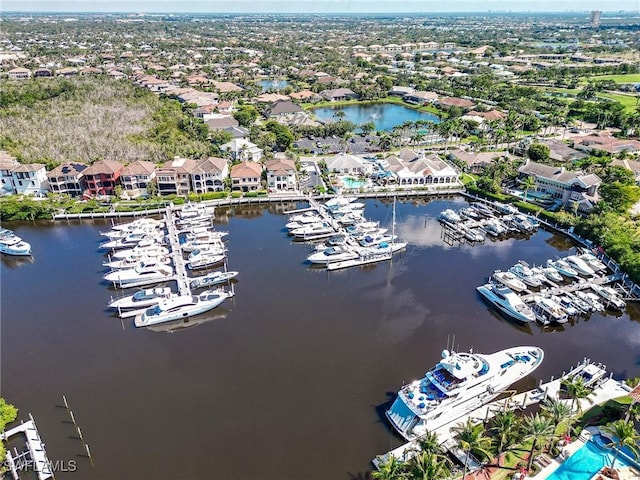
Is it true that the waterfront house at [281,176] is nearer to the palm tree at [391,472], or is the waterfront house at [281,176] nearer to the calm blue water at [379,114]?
the calm blue water at [379,114]

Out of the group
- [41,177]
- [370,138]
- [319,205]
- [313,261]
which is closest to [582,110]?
[370,138]

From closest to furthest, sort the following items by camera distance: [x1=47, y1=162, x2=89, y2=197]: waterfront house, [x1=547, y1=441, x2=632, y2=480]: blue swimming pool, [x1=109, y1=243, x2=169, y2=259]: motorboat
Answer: [x1=547, y1=441, x2=632, y2=480]: blue swimming pool
[x1=109, y1=243, x2=169, y2=259]: motorboat
[x1=47, y1=162, x2=89, y2=197]: waterfront house

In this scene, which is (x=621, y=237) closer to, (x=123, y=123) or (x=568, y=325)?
(x=568, y=325)

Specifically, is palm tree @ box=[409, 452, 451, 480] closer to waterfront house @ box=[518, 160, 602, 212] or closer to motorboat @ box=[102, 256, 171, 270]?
motorboat @ box=[102, 256, 171, 270]

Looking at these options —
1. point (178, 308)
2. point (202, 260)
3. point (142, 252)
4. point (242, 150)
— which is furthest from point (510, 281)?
point (242, 150)

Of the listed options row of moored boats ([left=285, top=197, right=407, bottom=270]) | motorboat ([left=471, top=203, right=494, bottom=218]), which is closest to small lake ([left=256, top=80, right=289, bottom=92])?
row of moored boats ([left=285, top=197, right=407, bottom=270])

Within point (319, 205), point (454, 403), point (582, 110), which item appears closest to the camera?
point (454, 403)

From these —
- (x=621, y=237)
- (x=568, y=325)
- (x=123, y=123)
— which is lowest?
(x=568, y=325)

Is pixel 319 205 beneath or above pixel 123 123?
beneath
